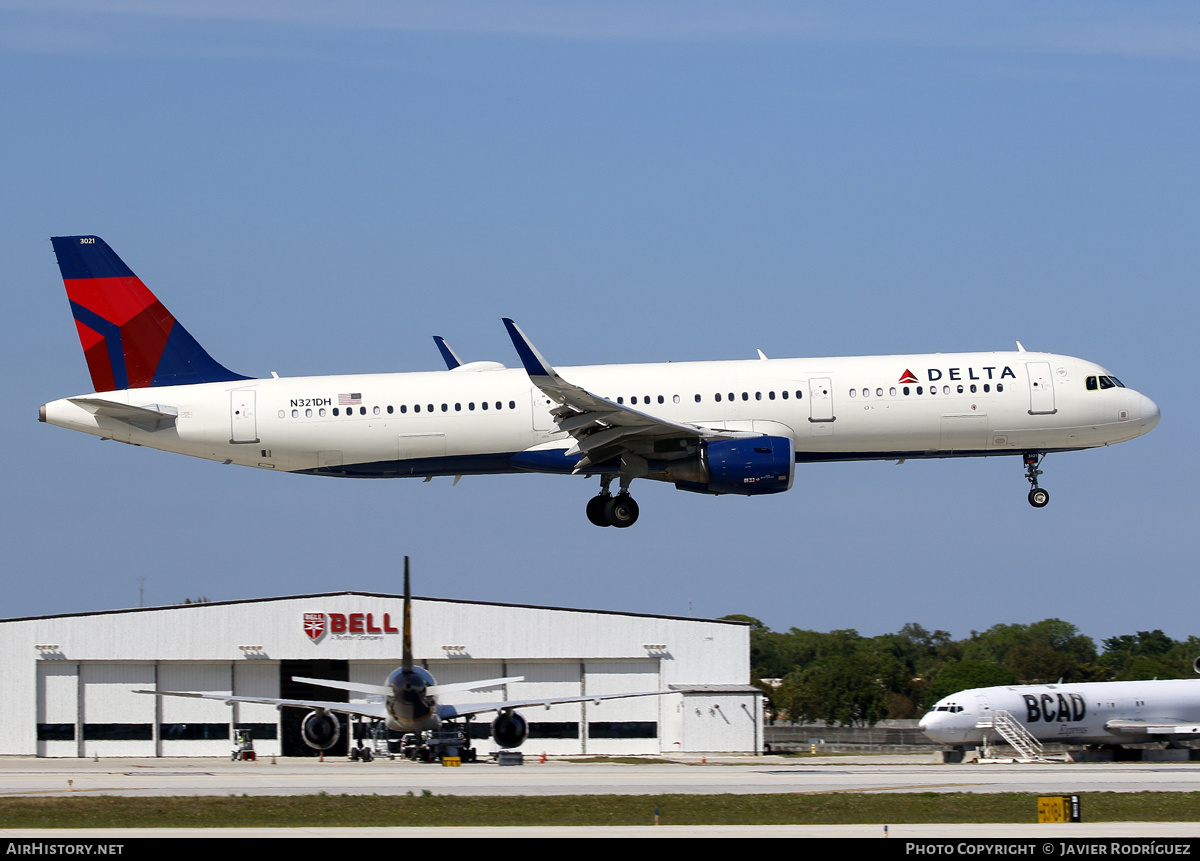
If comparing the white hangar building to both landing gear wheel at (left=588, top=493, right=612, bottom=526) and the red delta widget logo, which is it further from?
landing gear wheel at (left=588, top=493, right=612, bottom=526)

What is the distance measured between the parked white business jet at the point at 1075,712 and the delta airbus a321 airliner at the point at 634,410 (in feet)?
87.8

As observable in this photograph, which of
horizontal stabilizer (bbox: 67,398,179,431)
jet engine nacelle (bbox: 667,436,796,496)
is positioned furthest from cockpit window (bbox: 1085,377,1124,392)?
horizontal stabilizer (bbox: 67,398,179,431)

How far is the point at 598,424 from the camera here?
42.2 metres

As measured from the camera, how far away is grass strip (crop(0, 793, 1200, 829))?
31.3m

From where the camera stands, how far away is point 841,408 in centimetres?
4334

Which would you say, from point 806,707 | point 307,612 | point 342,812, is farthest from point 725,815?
point 806,707

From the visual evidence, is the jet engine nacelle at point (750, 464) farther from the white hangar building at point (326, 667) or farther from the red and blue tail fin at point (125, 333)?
the white hangar building at point (326, 667)

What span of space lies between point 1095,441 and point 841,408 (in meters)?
8.65

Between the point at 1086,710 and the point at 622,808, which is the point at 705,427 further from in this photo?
the point at 1086,710

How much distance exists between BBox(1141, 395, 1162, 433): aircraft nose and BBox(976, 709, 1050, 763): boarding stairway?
24.6 meters

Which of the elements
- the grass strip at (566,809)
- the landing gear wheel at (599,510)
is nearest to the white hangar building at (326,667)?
the landing gear wheel at (599,510)

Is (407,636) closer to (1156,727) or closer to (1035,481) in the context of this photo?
(1035,481)

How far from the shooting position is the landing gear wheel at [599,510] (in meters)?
45.2

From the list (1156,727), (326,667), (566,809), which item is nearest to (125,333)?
(566,809)
